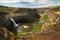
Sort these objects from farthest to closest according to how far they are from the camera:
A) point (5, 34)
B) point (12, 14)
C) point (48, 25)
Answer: point (12, 14)
point (48, 25)
point (5, 34)

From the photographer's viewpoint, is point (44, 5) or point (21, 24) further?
point (44, 5)

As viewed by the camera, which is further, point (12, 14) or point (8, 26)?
point (12, 14)

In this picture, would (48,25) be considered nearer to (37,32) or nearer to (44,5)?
(37,32)

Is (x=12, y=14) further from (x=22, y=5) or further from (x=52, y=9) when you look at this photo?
(x=52, y=9)

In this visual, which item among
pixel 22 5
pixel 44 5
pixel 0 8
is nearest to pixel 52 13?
pixel 44 5

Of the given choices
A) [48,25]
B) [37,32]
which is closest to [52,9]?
[48,25]

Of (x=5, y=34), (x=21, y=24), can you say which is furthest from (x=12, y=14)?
(x=5, y=34)

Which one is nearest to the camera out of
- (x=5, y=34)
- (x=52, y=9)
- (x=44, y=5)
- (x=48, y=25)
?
(x=5, y=34)

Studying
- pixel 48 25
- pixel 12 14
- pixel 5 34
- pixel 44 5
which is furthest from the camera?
pixel 44 5

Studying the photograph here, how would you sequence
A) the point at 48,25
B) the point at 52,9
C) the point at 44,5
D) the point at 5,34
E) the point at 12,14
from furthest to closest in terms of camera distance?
the point at 44,5 → the point at 52,9 → the point at 12,14 → the point at 48,25 → the point at 5,34
